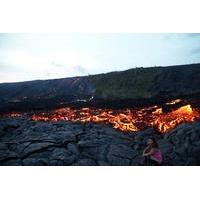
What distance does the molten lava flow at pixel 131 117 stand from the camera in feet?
23.2

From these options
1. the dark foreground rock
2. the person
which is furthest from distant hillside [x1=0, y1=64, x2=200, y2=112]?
the person

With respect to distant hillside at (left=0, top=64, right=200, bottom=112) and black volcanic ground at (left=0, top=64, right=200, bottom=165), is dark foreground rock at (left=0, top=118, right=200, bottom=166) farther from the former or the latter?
distant hillside at (left=0, top=64, right=200, bottom=112)

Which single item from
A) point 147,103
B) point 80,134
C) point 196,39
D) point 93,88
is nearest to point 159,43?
point 196,39

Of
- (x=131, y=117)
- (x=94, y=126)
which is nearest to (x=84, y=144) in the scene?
(x=94, y=126)

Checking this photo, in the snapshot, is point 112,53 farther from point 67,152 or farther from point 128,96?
point 67,152

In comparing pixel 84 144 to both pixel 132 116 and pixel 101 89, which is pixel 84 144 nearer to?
pixel 132 116

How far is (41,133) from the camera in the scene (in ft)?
22.7

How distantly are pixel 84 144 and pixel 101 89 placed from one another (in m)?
1.94

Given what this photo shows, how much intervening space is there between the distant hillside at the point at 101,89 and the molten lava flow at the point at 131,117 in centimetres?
29

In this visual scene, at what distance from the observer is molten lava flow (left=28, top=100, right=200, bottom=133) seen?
707cm

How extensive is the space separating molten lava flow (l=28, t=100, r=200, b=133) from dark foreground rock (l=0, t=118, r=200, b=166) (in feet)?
0.63

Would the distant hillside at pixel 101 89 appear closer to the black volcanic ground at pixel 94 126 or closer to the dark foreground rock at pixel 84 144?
the black volcanic ground at pixel 94 126

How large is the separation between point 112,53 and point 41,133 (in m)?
2.37

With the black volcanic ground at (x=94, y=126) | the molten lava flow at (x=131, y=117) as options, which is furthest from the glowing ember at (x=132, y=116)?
the black volcanic ground at (x=94, y=126)
